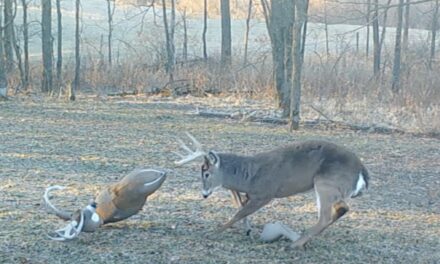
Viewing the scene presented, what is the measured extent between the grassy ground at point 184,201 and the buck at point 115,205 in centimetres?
11

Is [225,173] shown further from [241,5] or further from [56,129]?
[241,5]

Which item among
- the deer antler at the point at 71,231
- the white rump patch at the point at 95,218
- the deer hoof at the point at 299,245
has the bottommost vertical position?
the deer hoof at the point at 299,245

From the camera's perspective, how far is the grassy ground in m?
6.33

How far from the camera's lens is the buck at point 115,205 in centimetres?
645

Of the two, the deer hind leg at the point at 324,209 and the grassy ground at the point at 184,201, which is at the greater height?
the deer hind leg at the point at 324,209

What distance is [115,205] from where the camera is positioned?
6.59m

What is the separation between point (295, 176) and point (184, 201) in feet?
5.85

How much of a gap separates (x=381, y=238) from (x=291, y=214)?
3.48 feet

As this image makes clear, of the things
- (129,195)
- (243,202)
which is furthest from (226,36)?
(129,195)

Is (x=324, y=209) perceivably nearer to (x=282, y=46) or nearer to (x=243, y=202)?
(x=243, y=202)

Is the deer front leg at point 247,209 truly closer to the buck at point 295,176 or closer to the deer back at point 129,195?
the buck at point 295,176

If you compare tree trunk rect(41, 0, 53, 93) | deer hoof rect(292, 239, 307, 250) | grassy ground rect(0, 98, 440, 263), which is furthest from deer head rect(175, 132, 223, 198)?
tree trunk rect(41, 0, 53, 93)

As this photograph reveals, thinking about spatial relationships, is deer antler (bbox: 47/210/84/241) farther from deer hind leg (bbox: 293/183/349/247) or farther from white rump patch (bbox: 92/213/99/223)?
deer hind leg (bbox: 293/183/349/247)

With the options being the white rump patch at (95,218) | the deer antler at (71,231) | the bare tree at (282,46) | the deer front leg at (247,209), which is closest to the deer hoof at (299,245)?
the deer front leg at (247,209)
